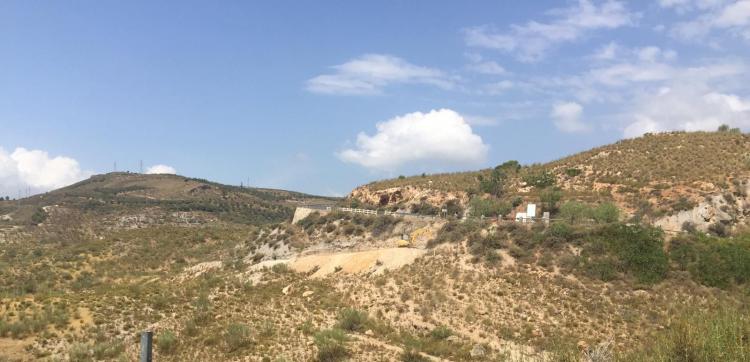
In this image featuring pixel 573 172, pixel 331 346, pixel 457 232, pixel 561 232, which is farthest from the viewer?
pixel 573 172

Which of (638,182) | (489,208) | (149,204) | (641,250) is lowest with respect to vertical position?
(641,250)

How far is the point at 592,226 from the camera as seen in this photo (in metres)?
34.4

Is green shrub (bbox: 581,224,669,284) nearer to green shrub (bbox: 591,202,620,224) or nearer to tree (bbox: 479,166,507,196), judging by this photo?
green shrub (bbox: 591,202,620,224)

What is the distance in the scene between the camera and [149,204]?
105m

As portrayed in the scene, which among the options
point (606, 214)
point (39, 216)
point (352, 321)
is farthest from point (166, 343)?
point (39, 216)

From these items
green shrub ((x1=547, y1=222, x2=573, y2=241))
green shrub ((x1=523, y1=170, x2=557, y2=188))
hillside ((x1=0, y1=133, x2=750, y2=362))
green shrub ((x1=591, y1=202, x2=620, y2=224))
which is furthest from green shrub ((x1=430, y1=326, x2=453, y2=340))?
green shrub ((x1=523, y1=170, x2=557, y2=188))

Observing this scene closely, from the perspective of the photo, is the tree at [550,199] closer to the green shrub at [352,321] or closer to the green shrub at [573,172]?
the green shrub at [573,172]

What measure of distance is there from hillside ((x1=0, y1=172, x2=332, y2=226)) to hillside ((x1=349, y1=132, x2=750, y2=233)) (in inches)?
1769

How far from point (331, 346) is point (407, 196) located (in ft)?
139

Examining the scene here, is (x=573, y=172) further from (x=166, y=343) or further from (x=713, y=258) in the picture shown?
(x=166, y=343)

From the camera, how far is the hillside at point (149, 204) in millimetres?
91500

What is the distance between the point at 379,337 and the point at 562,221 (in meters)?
17.3

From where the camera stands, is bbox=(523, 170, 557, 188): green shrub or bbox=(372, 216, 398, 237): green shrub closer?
bbox=(372, 216, 398, 237): green shrub

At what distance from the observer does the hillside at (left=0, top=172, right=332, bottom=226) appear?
9150 cm
